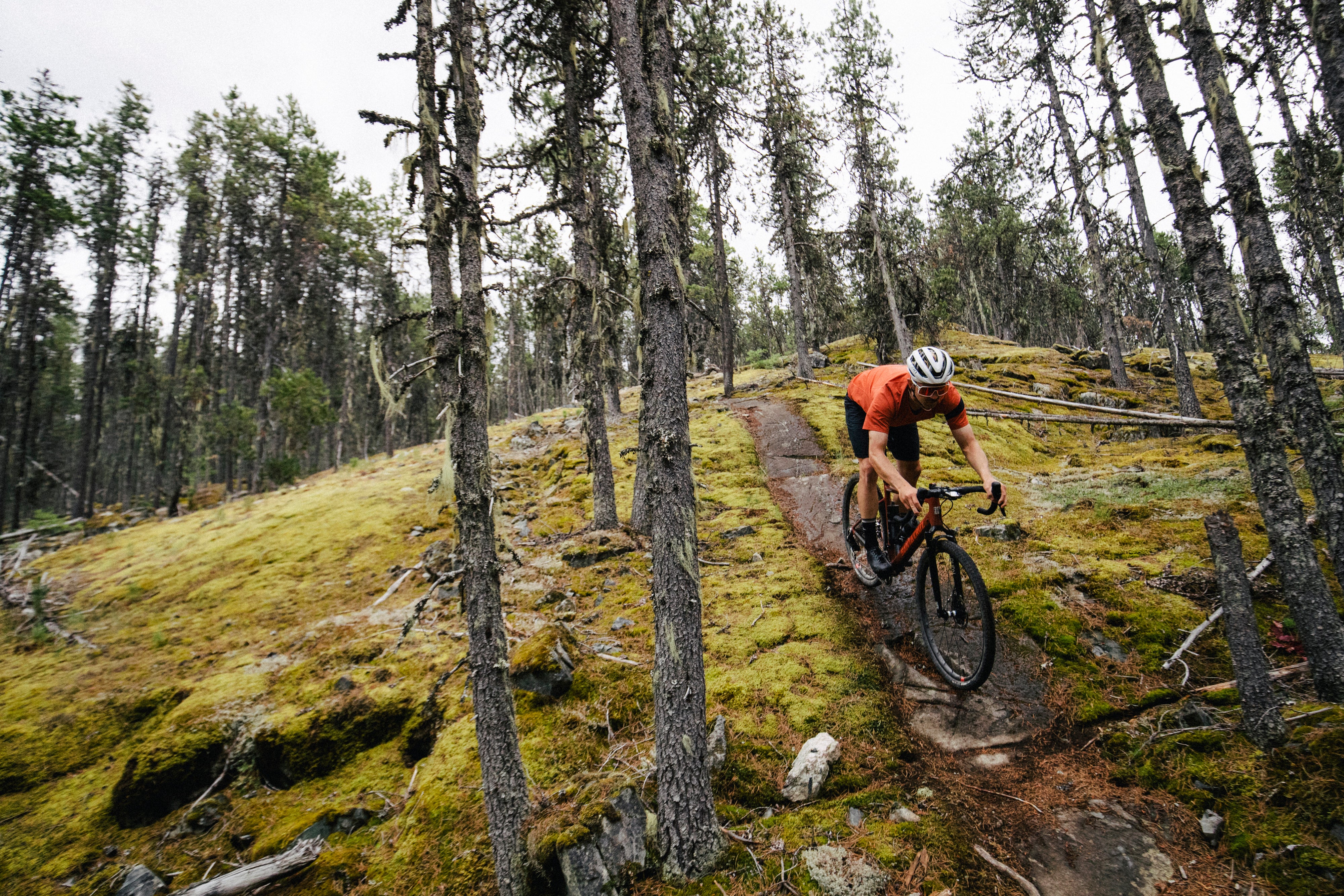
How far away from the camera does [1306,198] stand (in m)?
6.28

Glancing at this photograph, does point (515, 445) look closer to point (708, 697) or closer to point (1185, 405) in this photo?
point (708, 697)

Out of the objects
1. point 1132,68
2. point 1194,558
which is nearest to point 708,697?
point 1194,558

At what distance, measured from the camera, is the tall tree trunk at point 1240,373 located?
321 centimetres

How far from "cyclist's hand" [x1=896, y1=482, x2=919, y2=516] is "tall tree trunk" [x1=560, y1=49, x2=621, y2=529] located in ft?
17.4

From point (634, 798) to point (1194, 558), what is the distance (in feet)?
18.4

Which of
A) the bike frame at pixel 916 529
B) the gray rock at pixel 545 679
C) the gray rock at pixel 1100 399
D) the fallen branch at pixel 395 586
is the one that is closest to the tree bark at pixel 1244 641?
the bike frame at pixel 916 529

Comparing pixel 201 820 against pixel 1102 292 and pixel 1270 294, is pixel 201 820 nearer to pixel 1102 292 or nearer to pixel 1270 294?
pixel 1270 294

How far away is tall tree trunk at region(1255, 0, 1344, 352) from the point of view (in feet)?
17.4

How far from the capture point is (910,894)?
268 centimetres

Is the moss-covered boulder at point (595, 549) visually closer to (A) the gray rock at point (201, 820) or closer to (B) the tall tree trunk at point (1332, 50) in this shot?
(A) the gray rock at point (201, 820)

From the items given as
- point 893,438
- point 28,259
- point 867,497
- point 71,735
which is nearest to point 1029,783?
point 867,497

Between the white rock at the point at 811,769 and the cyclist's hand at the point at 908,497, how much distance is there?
6.30 ft

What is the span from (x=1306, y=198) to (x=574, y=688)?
10.7 m

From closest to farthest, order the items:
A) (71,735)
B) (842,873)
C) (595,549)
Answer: (842,873) < (71,735) < (595,549)
